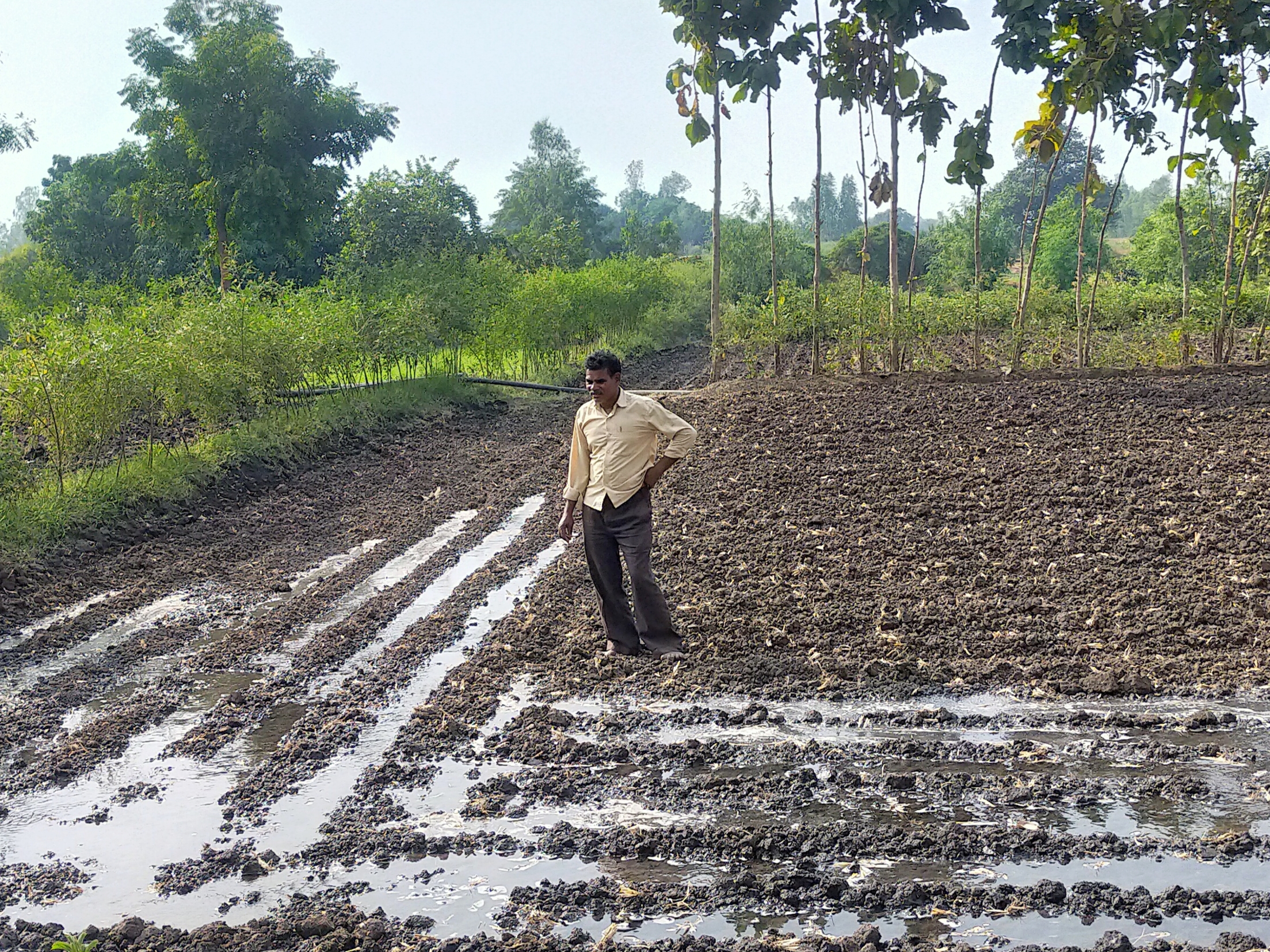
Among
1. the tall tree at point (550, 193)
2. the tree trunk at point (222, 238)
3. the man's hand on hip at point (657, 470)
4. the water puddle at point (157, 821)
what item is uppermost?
the tall tree at point (550, 193)

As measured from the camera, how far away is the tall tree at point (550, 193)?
58.4 metres

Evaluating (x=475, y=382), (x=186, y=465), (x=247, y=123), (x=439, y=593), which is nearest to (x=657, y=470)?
(x=439, y=593)

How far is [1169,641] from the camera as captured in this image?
583 centimetres

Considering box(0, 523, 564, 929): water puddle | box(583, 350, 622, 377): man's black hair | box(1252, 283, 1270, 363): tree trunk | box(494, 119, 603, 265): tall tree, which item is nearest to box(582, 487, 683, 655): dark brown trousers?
box(583, 350, 622, 377): man's black hair

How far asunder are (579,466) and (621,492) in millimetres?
364

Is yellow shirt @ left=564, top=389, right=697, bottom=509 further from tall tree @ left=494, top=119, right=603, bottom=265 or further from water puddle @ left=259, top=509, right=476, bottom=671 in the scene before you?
tall tree @ left=494, top=119, right=603, bottom=265

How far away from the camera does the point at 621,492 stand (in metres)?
5.96

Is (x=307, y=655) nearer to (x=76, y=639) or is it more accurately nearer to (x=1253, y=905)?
(x=76, y=639)

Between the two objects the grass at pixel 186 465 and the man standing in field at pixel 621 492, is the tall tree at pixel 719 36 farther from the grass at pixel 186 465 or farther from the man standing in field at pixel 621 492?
the man standing in field at pixel 621 492

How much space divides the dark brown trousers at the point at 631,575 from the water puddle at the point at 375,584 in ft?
5.97

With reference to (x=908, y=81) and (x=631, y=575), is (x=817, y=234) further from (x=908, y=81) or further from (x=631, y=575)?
(x=631, y=575)

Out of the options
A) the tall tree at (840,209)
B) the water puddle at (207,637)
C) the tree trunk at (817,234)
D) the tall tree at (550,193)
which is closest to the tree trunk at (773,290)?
the tree trunk at (817,234)

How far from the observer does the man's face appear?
585 centimetres

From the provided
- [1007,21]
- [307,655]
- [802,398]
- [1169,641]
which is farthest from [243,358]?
[1169,641]
